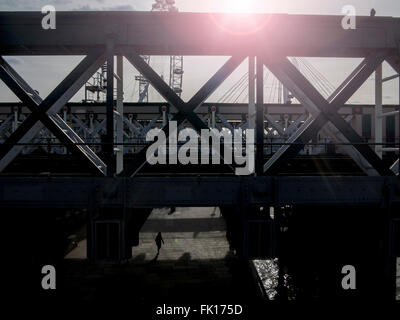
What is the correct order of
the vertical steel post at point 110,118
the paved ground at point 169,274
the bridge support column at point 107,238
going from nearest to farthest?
the bridge support column at point 107,238 < the vertical steel post at point 110,118 < the paved ground at point 169,274

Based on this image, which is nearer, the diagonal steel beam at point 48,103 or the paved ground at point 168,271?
the diagonal steel beam at point 48,103

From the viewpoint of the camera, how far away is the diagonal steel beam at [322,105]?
524cm

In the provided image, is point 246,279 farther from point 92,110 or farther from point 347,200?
point 92,110

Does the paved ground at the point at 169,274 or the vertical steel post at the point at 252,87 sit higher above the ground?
the vertical steel post at the point at 252,87

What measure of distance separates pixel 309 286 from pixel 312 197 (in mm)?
7942

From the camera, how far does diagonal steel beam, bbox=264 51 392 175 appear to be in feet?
17.2

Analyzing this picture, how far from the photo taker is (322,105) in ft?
17.2

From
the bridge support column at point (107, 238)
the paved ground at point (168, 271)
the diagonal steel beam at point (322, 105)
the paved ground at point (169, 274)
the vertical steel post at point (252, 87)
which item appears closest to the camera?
the bridge support column at point (107, 238)

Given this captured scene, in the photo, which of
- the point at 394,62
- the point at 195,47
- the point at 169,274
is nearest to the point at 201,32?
the point at 195,47

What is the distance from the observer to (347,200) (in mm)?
5008

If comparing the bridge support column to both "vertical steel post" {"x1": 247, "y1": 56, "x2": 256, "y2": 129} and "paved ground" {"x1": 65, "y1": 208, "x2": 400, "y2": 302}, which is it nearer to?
"vertical steel post" {"x1": 247, "y1": 56, "x2": 256, "y2": 129}

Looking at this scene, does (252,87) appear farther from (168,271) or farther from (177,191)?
(168,271)

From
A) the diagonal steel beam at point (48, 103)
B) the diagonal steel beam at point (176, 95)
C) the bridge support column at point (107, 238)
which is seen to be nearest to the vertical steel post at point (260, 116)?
the diagonal steel beam at point (176, 95)

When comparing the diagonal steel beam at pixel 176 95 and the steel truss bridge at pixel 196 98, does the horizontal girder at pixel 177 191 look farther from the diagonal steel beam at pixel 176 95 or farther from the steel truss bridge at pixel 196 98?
the diagonal steel beam at pixel 176 95
